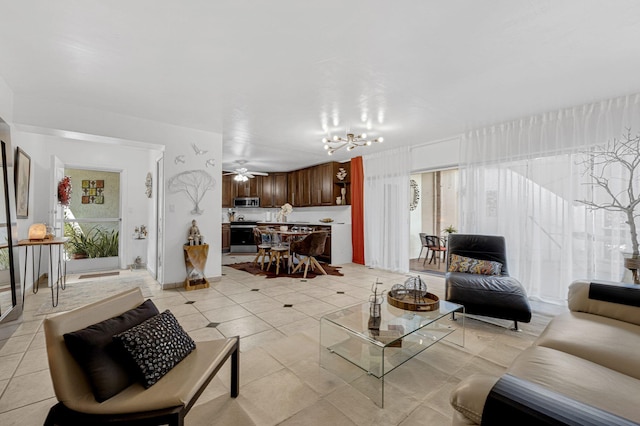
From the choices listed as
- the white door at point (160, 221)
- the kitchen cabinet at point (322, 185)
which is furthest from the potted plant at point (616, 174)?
the white door at point (160, 221)

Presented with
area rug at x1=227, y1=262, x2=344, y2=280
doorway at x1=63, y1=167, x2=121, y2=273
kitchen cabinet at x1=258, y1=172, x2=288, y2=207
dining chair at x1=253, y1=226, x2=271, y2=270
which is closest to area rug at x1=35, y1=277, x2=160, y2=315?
doorway at x1=63, y1=167, x2=121, y2=273

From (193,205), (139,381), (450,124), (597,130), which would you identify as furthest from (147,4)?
(597,130)

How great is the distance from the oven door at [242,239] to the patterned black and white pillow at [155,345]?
663cm

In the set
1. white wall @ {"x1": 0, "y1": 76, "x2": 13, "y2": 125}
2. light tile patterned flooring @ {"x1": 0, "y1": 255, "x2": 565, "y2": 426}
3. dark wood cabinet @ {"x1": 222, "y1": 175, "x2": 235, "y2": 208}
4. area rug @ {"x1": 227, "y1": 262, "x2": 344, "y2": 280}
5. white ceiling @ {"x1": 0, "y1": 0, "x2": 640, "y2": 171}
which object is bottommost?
light tile patterned flooring @ {"x1": 0, "y1": 255, "x2": 565, "y2": 426}

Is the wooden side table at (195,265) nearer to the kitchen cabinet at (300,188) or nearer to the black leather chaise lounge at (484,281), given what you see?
the black leather chaise lounge at (484,281)

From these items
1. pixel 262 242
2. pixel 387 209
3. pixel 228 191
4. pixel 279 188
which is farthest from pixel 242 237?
pixel 387 209

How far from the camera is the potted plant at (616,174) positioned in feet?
9.58

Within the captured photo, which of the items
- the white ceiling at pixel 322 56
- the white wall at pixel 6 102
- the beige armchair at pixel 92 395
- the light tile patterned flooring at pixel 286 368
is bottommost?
the light tile patterned flooring at pixel 286 368

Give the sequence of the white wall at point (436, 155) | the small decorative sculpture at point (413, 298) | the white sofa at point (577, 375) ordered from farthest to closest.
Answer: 1. the white wall at point (436, 155)
2. the small decorative sculpture at point (413, 298)
3. the white sofa at point (577, 375)

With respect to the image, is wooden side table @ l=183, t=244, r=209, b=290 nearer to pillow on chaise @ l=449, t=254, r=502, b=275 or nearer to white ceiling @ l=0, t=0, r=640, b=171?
white ceiling @ l=0, t=0, r=640, b=171

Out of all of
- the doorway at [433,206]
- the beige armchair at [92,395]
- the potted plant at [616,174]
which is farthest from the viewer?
the doorway at [433,206]

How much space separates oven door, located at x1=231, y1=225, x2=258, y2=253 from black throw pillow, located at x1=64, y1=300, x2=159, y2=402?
6.82 metres

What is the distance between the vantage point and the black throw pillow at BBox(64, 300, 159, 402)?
1.21 m

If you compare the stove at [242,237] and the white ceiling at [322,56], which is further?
the stove at [242,237]
